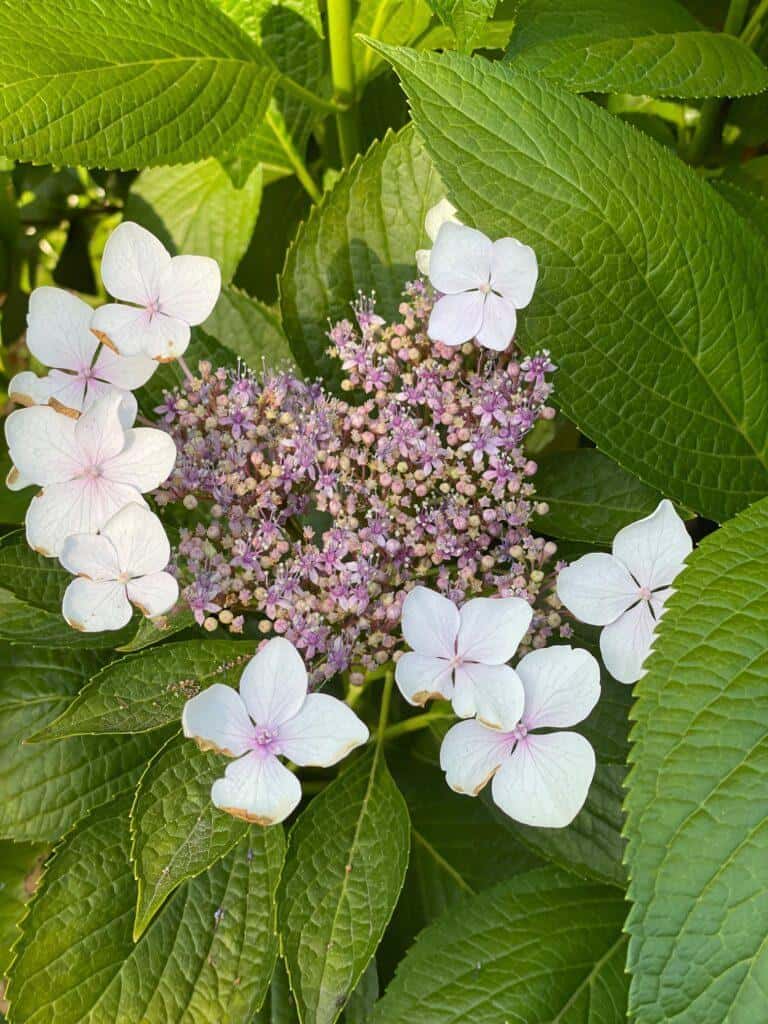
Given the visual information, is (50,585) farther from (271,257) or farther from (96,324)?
(271,257)

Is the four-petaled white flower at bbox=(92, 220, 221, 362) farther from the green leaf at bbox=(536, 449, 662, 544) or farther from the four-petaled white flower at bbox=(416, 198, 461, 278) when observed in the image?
the green leaf at bbox=(536, 449, 662, 544)

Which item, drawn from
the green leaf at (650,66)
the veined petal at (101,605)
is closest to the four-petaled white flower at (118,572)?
the veined petal at (101,605)

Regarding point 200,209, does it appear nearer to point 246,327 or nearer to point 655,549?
point 246,327

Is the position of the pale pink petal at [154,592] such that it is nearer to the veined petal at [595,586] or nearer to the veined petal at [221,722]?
the veined petal at [221,722]

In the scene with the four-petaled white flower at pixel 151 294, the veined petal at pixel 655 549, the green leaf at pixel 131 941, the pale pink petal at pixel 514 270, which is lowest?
the green leaf at pixel 131 941

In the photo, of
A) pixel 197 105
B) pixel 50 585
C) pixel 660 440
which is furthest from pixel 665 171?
pixel 50 585

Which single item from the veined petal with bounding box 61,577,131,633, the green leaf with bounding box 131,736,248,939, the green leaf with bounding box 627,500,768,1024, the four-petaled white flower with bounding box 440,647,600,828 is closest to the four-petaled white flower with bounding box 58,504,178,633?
the veined petal with bounding box 61,577,131,633
